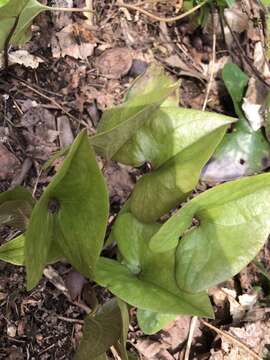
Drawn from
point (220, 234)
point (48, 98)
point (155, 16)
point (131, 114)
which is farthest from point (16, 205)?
point (155, 16)

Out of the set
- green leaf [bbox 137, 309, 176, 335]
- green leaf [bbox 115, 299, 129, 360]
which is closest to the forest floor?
green leaf [bbox 137, 309, 176, 335]

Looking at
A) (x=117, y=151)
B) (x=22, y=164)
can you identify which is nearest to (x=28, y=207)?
(x=117, y=151)

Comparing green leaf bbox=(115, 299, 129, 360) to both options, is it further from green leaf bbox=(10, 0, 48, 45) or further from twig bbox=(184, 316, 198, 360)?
green leaf bbox=(10, 0, 48, 45)

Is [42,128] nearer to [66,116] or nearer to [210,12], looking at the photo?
[66,116]

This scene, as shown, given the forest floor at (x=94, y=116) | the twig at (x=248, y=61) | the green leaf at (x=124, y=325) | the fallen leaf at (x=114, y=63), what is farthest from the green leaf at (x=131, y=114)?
the twig at (x=248, y=61)

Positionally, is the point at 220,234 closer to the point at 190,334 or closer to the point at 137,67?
the point at 190,334

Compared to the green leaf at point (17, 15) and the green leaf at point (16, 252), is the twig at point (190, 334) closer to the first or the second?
the green leaf at point (16, 252)
